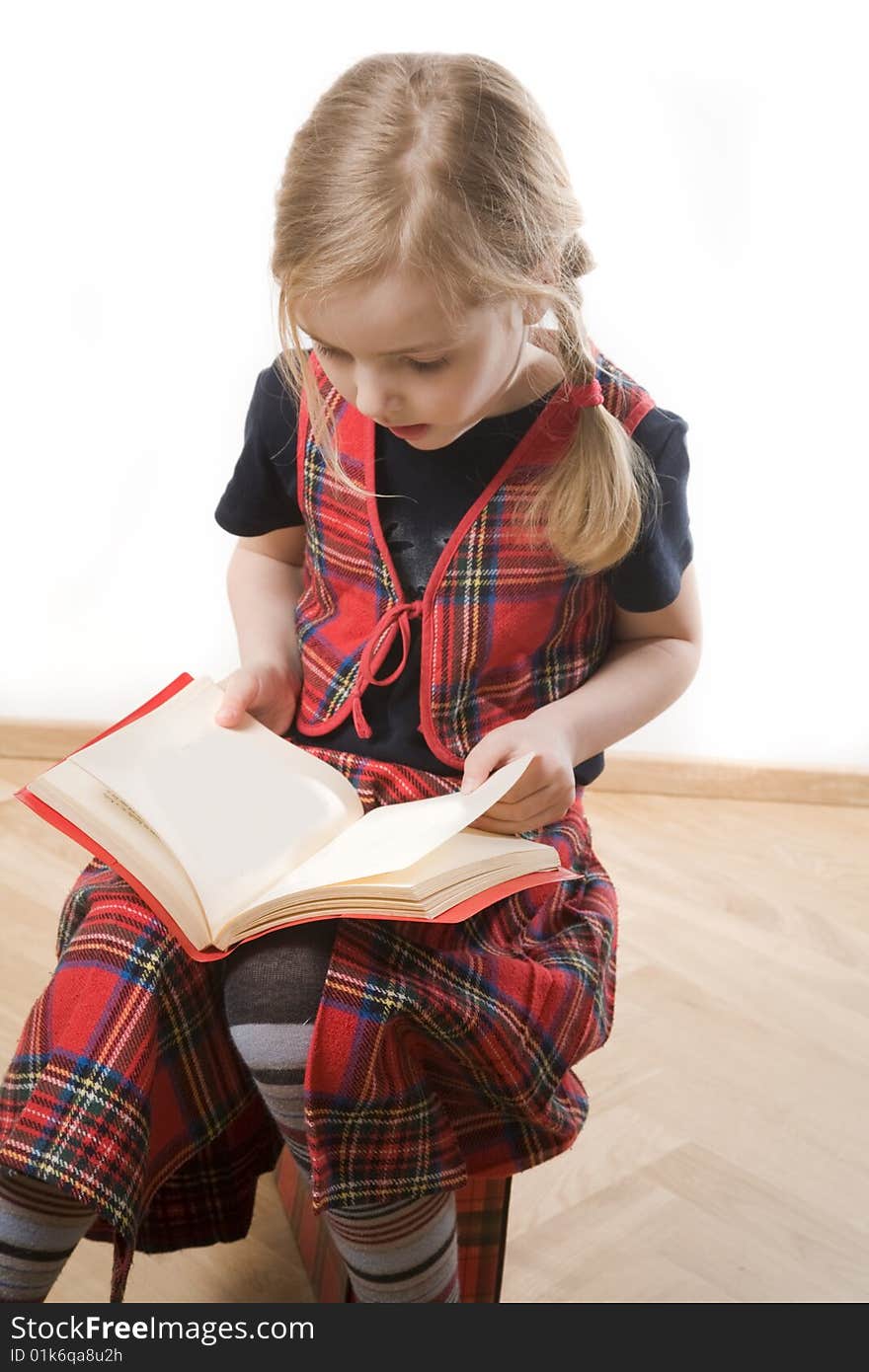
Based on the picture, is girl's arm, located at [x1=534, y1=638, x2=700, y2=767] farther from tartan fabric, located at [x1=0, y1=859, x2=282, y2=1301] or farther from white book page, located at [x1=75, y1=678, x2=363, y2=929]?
tartan fabric, located at [x1=0, y1=859, x2=282, y2=1301]

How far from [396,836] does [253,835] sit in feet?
0.28

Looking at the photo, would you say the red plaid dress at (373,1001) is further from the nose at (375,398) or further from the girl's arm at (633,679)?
the nose at (375,398)

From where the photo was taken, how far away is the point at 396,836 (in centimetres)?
80

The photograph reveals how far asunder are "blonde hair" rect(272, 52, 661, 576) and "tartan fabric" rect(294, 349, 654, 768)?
10 centimetres

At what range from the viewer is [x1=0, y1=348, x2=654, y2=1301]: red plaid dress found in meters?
0.78

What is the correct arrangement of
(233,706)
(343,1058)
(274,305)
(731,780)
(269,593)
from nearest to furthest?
(343,1058)
(233,706)
(269,593)
(274,305)
(731,780)

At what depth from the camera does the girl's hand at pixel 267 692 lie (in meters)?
0.94

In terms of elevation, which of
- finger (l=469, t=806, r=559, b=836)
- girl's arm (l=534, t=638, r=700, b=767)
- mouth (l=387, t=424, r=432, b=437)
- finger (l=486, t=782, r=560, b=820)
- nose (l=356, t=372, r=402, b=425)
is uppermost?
nose (l=356, t=372, r=402, b=425)

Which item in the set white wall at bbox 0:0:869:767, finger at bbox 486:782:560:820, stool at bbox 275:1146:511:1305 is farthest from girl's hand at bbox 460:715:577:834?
white wall at bbox 0:0:869:767

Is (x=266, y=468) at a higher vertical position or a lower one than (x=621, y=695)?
higher

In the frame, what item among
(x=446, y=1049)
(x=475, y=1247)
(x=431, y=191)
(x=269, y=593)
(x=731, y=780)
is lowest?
(x=731, y=780)

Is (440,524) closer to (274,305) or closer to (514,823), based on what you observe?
(514,823)

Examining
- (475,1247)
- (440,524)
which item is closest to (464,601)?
(440,524)

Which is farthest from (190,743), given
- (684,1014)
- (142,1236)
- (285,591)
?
(684,1014)
